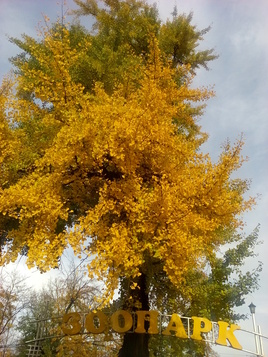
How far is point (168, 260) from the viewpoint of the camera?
7.40 metres

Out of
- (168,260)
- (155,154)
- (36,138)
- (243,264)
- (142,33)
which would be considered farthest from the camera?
(243,264)

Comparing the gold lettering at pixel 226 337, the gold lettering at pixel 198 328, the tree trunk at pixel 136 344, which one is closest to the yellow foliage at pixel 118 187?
the tree trunk at pixel 136 344

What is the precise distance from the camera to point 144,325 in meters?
9.11

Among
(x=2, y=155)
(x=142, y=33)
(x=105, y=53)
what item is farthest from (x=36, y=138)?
(x=142, y=33)

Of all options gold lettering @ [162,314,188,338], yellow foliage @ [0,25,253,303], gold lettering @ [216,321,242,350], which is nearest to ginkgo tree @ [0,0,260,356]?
yellow foliage @ [0,25,253,303]

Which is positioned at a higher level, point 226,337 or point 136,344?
point 226,337

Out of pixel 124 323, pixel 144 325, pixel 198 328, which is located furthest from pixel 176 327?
pixel 124 323

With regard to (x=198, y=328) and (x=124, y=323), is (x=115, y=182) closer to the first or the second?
(x=124, y=323)

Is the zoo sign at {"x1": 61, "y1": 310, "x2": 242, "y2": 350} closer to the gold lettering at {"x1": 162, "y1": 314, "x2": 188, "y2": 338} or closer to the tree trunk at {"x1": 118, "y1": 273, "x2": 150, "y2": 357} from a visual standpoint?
the gold lettering at {"x1": 162, "y1": 314, "x2": 188, "y2": 338}

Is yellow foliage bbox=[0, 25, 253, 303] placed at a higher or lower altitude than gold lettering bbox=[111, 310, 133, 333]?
higher

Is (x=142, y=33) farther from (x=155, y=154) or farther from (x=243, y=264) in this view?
(x=243, y=264)

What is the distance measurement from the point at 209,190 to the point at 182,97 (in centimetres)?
420

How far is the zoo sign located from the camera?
9.19 meters

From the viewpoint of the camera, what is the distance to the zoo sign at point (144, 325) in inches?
362
